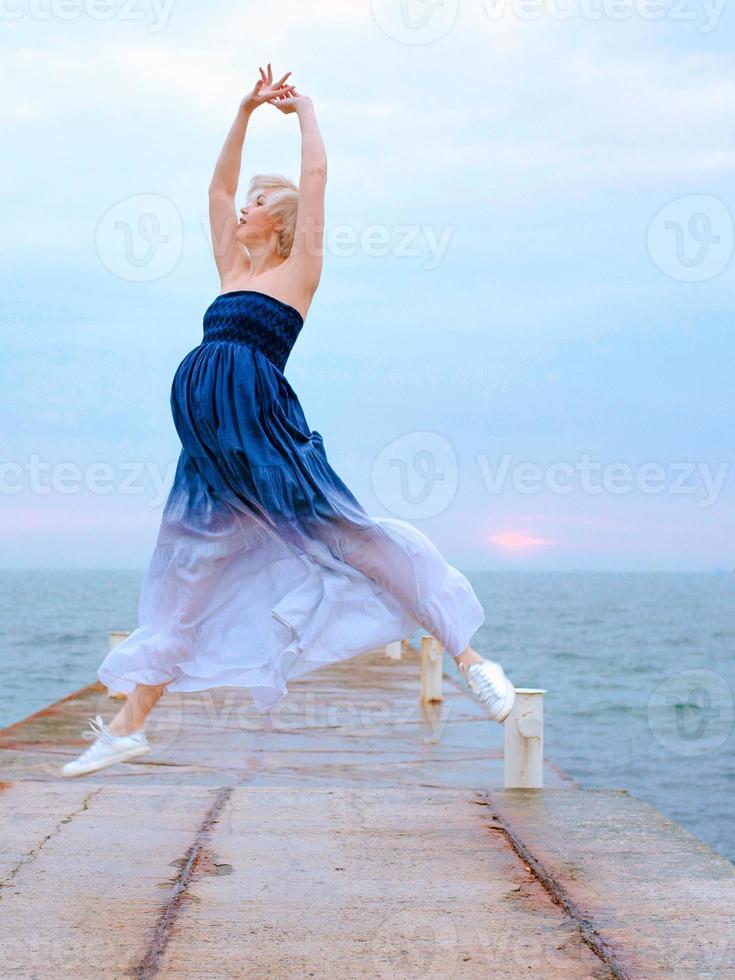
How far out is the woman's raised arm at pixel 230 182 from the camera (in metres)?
4.70

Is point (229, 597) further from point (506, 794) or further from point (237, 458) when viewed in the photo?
point (506, 794)

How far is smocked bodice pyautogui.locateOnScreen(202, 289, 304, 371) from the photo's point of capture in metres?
4.44

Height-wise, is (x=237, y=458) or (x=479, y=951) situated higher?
(x=237, y=458)

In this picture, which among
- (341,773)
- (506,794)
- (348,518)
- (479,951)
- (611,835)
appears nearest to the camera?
(479,951)

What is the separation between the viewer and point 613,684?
3634 cm

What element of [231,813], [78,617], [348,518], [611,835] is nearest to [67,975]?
[348,518]

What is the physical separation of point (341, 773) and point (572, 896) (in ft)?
17.7

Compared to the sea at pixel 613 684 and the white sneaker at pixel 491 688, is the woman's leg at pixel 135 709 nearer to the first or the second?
the white sneaker at pixel 491 688

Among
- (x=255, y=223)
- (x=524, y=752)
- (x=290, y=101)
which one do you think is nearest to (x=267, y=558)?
(x=255, y=223)

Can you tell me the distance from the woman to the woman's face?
14 centimetres

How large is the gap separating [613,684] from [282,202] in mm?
33299

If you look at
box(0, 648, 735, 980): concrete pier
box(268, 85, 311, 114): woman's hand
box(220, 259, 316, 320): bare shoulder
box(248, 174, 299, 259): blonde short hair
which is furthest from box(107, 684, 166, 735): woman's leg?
box(268, 85, 311, 114): woman's hand

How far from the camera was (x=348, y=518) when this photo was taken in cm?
434

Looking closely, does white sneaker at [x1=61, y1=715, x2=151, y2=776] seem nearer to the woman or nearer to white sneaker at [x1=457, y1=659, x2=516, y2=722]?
the woman
